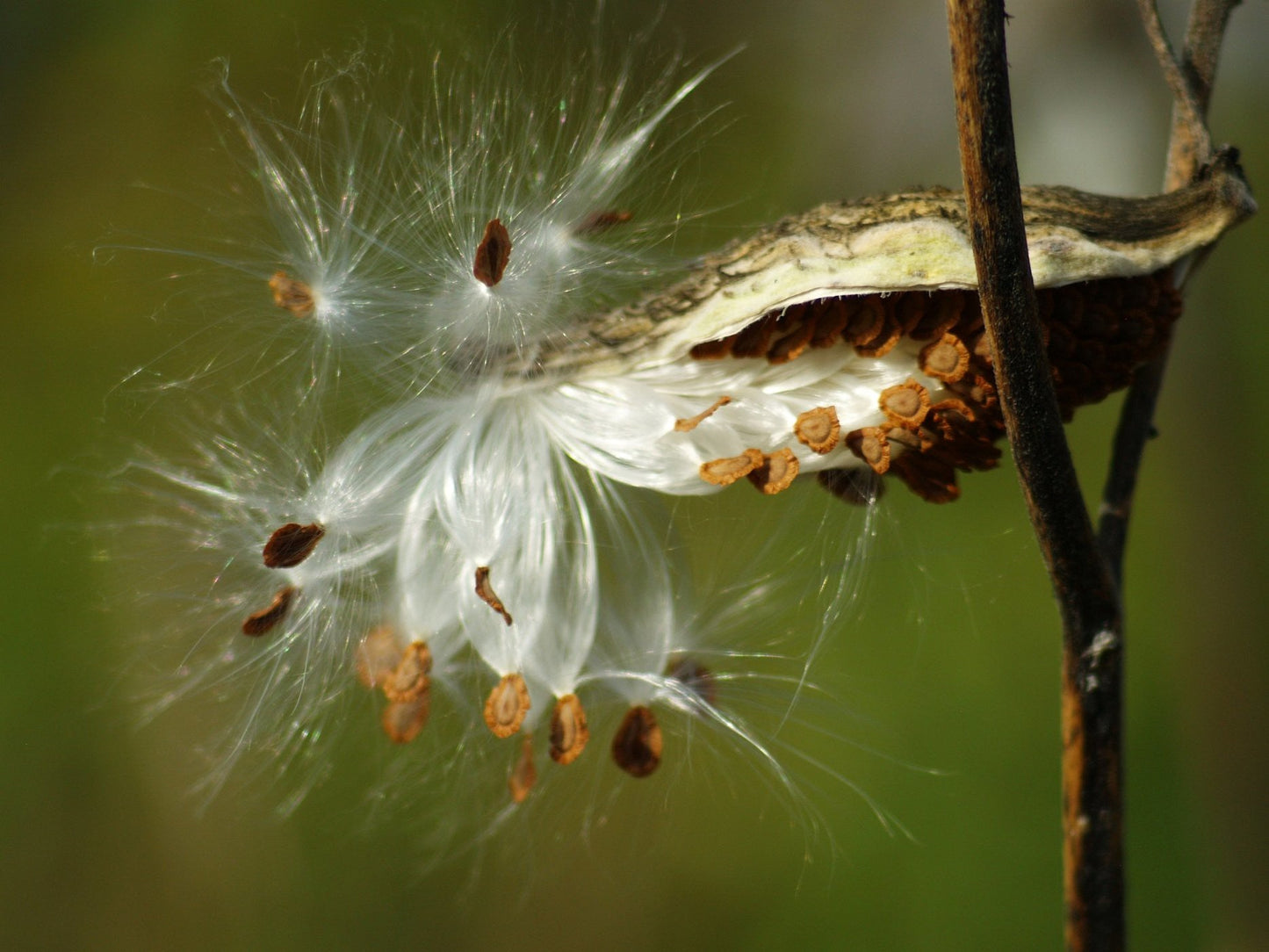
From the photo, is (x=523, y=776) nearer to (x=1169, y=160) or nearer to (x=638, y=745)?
(x=638, y=745)

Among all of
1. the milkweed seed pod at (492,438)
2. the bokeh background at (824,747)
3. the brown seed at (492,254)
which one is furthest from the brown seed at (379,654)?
the bokeh background at (824,747)

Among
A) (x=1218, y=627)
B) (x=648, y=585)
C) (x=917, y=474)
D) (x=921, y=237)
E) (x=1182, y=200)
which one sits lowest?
(x=648, y=585)

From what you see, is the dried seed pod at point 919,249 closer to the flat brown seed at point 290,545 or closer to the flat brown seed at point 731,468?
the flat brown seed at point 731,468

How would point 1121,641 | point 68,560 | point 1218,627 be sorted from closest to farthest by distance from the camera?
point 1121,641 < point 68,560 < point 1218,627

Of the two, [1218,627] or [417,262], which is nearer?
[417,262]

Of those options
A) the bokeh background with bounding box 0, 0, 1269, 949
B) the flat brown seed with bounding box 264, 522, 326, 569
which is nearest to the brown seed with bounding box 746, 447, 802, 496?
the flat brown seed with bounding box 264, 522, 326, 569

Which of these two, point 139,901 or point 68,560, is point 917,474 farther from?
point 139,901

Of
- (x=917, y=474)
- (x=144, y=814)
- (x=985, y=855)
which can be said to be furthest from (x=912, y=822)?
(x=917, y=474)

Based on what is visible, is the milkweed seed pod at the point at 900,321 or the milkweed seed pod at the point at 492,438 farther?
the milkweed seed pod at the point at 492,438
